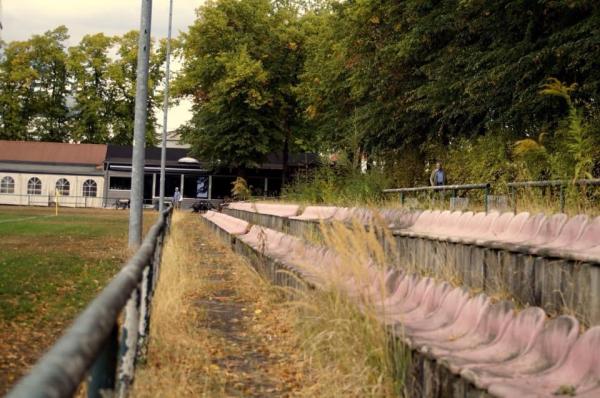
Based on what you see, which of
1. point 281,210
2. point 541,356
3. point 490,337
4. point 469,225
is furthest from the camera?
point 281,210

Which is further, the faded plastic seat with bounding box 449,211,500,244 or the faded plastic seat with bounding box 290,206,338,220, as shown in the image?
the faded plastic seat with bounding box 290,206,338,220

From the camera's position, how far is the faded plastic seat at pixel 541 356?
329cm

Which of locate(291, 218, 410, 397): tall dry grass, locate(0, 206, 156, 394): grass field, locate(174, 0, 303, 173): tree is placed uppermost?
locate(174, 0, 303, 173): tree

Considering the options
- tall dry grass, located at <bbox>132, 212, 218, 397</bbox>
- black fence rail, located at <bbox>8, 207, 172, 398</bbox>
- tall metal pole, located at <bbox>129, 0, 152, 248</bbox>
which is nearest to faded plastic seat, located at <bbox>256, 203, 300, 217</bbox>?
tall metal pole, located at <bbox>129, 0, 152, 248</bbox>

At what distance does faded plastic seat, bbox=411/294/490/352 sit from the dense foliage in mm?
75258

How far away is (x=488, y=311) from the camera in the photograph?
4.13 metres

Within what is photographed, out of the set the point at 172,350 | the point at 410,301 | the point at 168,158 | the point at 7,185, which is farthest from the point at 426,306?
the point at 7,185

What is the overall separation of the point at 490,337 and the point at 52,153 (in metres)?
68.3

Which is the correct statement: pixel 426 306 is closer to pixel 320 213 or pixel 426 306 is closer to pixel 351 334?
pixel 351 334

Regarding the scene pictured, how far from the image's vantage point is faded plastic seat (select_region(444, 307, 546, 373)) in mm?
3613

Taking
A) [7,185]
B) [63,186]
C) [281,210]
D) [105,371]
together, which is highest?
[63,186]

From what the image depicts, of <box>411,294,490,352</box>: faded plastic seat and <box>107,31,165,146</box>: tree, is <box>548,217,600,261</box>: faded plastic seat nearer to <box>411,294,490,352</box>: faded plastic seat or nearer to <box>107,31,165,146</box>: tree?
<box>411,294,490,352</box>: faded plastic seat

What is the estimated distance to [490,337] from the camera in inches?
158

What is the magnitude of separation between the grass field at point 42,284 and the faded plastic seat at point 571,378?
11.6 ft
